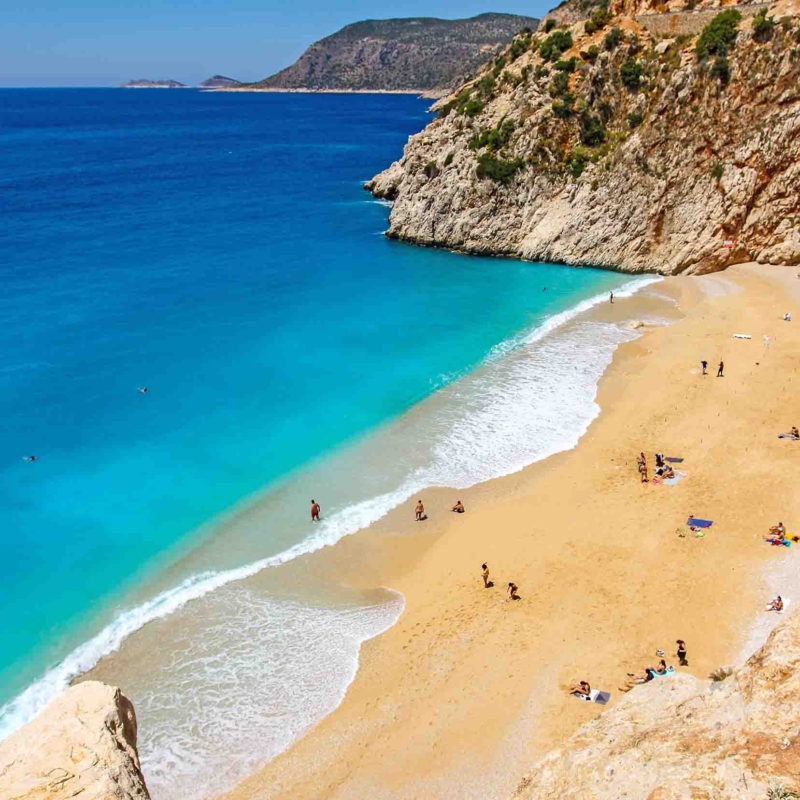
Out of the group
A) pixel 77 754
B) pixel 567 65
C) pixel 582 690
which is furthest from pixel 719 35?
pixel 77 754

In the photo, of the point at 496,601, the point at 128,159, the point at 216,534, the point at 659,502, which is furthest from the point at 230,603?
the point at 128,159

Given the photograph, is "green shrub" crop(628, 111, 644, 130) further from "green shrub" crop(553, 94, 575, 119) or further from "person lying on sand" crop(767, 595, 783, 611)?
"person lying on sand" crop(767, 595, 783, 611)

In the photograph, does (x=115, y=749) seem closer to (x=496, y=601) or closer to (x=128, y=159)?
(x=496, y=601)

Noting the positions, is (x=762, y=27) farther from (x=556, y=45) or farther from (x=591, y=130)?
(x=556, y=45)

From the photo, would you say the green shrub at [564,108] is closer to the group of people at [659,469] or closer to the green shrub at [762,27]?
the green shrub at [762,27]

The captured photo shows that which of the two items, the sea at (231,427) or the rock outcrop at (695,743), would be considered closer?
the rock outcrop at (695,743)

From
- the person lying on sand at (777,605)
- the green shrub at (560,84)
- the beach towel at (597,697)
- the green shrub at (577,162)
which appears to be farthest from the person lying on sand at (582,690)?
the green shrub at (560,84)
